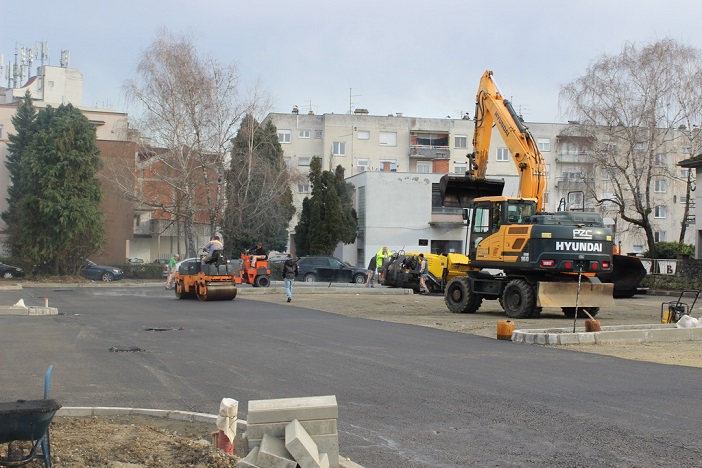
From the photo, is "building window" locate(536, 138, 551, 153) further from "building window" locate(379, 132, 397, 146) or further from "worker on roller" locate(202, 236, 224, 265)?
"worker on roller" locate(202, 236, 224, 265)

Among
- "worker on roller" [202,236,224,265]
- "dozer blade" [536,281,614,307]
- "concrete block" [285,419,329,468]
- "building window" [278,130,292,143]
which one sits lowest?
"concrete block" [285,419,329,468]

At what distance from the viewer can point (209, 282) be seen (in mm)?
28266

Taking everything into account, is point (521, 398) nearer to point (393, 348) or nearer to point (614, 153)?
point (393, 348)

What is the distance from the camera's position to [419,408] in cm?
918

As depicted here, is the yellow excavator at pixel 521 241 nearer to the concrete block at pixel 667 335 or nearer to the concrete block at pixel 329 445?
the concrete block at pixel 667 335

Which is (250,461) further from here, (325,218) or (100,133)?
(100,133)

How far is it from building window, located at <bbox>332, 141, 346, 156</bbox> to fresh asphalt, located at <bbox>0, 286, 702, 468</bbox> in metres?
55.9

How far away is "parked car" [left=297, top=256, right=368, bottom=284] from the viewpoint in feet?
153

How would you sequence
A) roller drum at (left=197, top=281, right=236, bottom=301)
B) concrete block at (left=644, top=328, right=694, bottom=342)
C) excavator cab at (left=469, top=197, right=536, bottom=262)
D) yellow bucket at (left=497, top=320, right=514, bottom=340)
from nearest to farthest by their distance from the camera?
yellow bucket at (left=497, top=320, right=514, bottom=340), concrete block at (left=644, top=328, right=694, bottom=342), excavator cab at (left=469, top=197, right=536, bottom=262), roller drum at (left=197, top=281, right=236, bottom=301)

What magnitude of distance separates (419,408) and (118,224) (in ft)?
180

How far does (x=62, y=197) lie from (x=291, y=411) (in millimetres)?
44661

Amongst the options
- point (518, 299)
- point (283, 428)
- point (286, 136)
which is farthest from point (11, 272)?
point (283, 428)

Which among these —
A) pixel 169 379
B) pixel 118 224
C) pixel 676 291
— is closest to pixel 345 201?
pixel 118 224

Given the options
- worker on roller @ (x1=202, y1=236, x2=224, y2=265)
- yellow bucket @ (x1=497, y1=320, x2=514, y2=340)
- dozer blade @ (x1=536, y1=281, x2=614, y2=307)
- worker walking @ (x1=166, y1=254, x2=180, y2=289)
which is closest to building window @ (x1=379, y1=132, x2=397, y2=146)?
worker walking @ (x1=166, y1=254, x2=180, y2=289)
